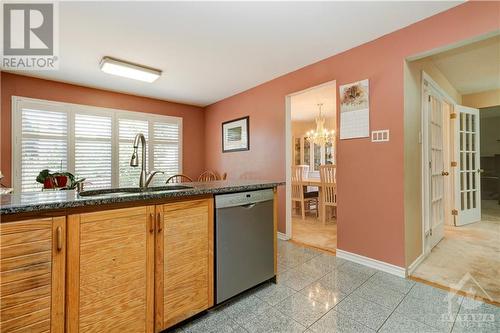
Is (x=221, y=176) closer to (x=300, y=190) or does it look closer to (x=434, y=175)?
(x=300, y=190)

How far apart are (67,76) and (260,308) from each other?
158 inches

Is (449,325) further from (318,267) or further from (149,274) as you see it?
(149,274)

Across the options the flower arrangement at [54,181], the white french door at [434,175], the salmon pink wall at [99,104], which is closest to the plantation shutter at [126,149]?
the salmon pink wall at [99,104]

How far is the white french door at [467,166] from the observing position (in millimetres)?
3854

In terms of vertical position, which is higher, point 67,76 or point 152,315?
point 67,76

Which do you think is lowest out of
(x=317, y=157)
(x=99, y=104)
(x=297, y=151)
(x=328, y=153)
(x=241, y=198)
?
(x=241, y=198)

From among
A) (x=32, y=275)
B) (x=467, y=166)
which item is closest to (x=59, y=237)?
(x=32, y=275)

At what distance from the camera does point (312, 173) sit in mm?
6801

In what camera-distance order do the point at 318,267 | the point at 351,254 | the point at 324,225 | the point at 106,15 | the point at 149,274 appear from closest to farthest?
the point at 149,274 < the point at 106,15 < the point at 318,267 < the point at 351,254 < the point at 324,225

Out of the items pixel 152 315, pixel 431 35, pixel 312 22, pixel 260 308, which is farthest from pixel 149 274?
pixel 431 35

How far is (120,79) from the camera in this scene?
11.5ft

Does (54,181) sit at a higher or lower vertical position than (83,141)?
lower

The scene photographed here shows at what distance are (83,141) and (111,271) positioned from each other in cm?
336

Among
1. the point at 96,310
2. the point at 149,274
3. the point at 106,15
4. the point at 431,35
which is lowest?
the point at 96,310
